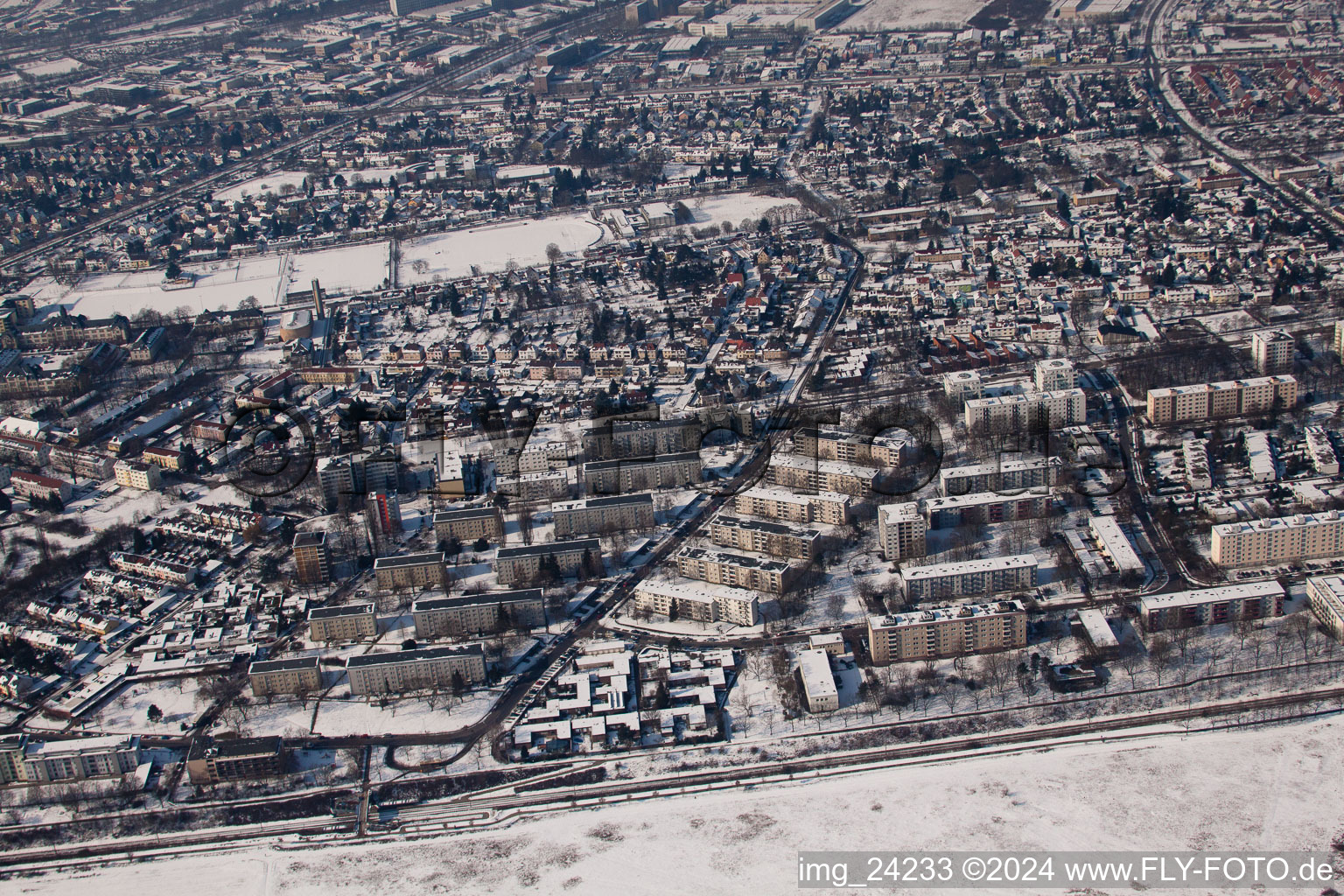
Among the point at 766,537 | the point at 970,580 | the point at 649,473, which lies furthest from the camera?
the point at 649,473

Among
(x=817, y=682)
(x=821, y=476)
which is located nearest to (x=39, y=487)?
(x=821, y=476)

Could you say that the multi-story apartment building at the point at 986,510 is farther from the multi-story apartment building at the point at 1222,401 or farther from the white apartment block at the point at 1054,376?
the white apartment block at the point at 1054,376

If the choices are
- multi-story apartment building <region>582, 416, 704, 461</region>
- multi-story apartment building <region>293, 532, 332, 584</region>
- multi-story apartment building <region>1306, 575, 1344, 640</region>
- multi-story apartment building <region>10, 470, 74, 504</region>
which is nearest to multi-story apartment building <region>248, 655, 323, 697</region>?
multi-story apartment building <region>293, 532, 332, 584</region>

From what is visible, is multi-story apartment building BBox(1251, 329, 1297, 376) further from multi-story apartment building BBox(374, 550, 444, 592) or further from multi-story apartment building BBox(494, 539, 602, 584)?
multi-story apartment building BBox(374, 550, 444, 592)

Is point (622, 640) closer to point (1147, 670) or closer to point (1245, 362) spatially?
point (1147, 670)

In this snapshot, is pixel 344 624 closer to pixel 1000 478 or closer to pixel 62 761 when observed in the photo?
pixel 62 761

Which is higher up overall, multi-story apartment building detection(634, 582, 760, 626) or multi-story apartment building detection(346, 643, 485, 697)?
multi-story apartment building detection(634, 582, 760, 626)

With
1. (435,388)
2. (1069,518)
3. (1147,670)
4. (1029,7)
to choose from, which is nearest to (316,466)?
(435,388)
